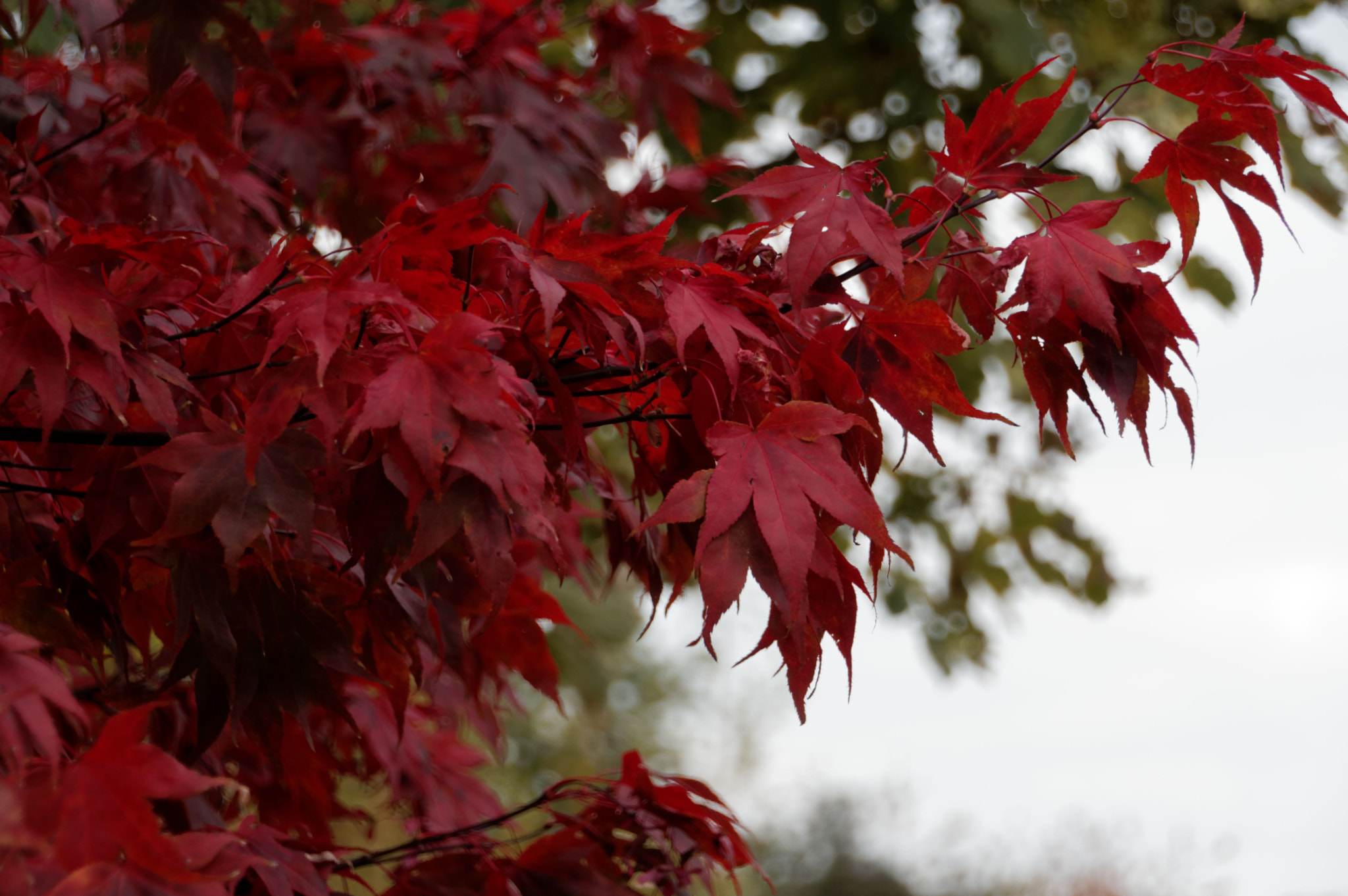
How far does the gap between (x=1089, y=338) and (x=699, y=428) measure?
356mm

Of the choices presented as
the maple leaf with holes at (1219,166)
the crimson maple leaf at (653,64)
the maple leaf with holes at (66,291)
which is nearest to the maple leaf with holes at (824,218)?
the maple leaf with holes at (1219,166)

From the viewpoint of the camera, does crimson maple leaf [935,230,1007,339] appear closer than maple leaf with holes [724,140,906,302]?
No

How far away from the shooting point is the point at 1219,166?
989mm

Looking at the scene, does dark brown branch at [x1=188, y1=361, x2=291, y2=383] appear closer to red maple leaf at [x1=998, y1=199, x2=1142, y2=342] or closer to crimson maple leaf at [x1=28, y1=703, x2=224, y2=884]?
crimson maple leaf at [x1=28, y1=703, x2=224, y2=884]

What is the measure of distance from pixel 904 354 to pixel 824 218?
15 centimetres

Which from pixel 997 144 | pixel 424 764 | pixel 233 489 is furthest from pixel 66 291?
pixel 424 764

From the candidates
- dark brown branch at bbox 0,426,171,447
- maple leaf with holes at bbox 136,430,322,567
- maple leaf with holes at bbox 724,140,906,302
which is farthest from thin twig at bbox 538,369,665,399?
dark brown branch at bbox 0,426,171,447

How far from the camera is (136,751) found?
0.68 metres

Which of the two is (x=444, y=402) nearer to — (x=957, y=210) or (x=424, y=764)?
(x=957, y=210)

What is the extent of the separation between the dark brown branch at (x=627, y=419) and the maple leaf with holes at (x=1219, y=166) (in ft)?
1.51

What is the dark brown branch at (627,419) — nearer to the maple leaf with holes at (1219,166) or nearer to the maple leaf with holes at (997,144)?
the maple leaf with holes at (997,144)

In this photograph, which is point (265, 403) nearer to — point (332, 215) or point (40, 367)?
point (40, 367)

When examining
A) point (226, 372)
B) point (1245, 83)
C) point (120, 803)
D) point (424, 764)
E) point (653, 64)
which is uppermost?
point (653, 64)

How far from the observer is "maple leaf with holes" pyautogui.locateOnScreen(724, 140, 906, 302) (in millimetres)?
915
